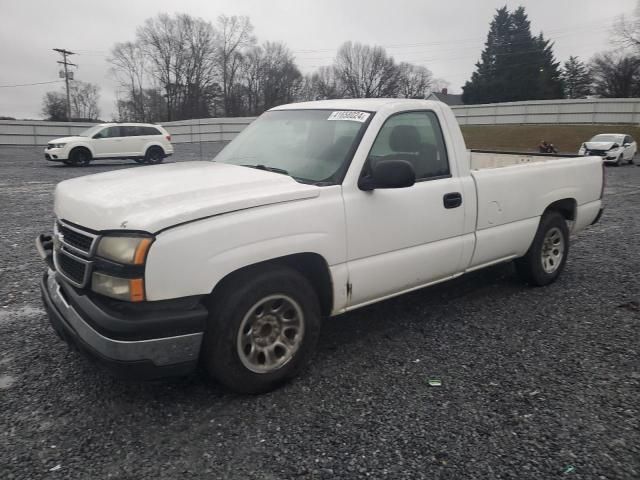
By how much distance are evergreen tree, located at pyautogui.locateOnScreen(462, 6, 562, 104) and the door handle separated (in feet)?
201

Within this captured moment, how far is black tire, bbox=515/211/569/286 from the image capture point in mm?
4992

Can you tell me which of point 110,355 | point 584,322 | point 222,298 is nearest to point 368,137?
point 222,298

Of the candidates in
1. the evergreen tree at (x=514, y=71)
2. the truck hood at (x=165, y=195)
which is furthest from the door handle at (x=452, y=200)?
the evergreen tree at (x=514, y=71)

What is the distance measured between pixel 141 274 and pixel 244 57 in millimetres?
75950

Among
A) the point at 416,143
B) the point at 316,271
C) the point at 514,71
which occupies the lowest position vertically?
the point at 316,271

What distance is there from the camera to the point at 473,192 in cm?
418

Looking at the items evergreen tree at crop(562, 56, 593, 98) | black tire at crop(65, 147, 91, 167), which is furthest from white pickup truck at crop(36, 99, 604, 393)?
evergreen tree at crop(562, 56, 593, 98)

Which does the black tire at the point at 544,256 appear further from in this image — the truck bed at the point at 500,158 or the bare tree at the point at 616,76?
the bare tree at the point at 616,76

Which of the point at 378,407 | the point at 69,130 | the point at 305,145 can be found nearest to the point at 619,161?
the point at 305,145

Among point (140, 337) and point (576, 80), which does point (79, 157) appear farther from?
point (576, 80)

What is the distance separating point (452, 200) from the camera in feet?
13.1

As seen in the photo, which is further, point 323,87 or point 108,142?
point 323,87

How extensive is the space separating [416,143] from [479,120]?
45.3m

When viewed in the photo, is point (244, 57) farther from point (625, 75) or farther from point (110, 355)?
point (110, 355)
